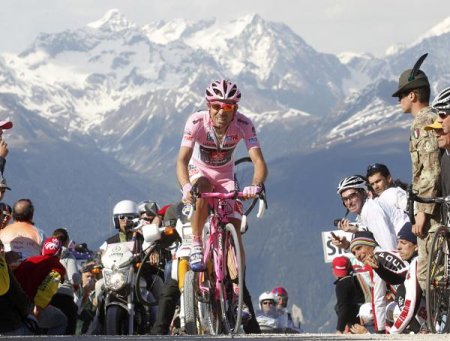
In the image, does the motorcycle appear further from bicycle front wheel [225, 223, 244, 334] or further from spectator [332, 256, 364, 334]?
bicycle front wheel [225, 223, 244, 334]

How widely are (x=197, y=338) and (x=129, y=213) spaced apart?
7559 mm

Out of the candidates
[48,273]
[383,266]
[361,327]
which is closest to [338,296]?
[361,327]

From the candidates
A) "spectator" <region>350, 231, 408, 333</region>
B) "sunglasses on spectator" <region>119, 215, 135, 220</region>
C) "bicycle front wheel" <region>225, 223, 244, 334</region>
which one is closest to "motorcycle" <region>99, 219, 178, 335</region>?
"sunglasses on spectator" <region>119, 215, 135, 220</region>

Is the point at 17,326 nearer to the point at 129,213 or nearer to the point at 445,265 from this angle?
the point at 445,265

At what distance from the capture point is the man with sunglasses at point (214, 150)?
13266mm

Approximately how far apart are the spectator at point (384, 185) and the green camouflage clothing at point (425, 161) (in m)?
2.99

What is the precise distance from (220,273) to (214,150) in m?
1.24

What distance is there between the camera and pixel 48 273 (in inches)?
589

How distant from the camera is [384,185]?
54.0 ft

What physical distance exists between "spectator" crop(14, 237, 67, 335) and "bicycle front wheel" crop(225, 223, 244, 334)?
2.55m

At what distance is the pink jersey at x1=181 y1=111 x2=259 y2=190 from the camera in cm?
1350

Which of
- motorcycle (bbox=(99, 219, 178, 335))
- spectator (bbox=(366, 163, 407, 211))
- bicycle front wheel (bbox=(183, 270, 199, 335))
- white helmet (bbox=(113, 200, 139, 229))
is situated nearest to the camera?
bicycle front wheel (bbox=(183, 270, 199, 335))

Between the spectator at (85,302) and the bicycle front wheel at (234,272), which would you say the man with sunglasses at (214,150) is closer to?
the bicycle front wheel at (234,272)

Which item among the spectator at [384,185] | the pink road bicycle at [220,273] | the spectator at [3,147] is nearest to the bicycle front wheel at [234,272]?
the pink road bicycle at [220,273]
